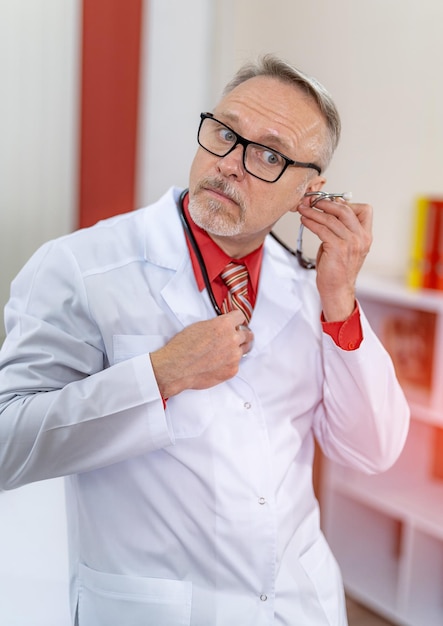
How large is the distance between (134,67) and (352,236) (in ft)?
1.64

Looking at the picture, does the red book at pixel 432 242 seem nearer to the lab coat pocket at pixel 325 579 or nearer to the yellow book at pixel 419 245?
the yellow book at pixel 419 245

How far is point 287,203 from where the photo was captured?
1229 millimetres

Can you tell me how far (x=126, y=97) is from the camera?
55.0 inches

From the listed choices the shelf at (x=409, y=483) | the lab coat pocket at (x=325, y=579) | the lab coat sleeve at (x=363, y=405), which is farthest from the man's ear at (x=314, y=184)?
the shelf at (x=409, y=483)

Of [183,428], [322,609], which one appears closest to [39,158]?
[183,428]

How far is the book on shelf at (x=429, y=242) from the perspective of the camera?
2.14 metres

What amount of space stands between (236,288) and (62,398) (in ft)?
1.27

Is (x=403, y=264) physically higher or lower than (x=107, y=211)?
lower

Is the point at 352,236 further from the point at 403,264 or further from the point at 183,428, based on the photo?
the point at 403,264

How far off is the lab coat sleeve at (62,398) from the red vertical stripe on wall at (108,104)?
26cm

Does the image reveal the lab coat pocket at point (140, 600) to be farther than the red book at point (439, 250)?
No

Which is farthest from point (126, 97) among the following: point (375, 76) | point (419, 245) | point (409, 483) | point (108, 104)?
point (409, 483)

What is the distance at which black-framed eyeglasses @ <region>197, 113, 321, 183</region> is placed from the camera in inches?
44.9

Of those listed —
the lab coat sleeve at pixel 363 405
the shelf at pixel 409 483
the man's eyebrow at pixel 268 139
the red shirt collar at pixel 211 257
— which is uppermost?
the man's eyebrow at pixel 268 139
